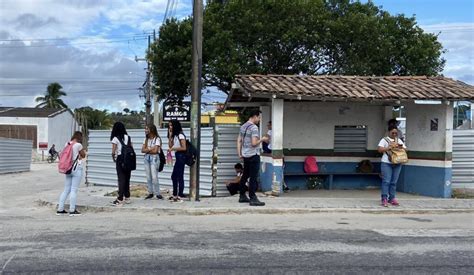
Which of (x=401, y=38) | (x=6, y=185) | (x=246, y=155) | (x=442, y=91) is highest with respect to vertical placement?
(x=401, y=38)

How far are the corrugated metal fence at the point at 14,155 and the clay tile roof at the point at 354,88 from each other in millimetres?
14617

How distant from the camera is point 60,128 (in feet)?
189

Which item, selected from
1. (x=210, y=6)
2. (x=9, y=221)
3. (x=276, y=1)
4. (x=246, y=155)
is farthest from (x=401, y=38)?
(x=9, y=221)

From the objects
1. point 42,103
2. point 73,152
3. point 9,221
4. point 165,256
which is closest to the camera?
point 165,256

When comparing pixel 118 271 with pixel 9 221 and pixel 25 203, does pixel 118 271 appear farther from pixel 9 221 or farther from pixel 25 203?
pixel 25 203

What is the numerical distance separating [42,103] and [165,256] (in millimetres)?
73992

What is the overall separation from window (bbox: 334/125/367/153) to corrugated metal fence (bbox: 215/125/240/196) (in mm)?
2713

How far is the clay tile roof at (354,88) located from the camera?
38.3ft

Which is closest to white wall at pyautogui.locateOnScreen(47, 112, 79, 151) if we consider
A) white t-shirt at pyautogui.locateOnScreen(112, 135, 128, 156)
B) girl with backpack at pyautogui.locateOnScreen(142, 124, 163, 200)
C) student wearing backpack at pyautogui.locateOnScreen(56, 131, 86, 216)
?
girl with backpack at pyautogui.locateOnScreen(142, 124, 163, 200)

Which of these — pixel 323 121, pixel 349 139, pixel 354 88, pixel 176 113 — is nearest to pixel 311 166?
pixel 323 121

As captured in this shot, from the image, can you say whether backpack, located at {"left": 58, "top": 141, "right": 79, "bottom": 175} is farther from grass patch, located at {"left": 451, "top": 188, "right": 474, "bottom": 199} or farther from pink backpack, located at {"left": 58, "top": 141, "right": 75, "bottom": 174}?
grass patch, located at {"left": 451, "top": 188, "right": 474, "bottom": 199}

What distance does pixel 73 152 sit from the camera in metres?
10.1

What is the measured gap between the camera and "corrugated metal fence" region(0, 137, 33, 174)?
22.9m

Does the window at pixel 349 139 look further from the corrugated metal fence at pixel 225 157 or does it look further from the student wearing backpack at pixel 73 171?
the student wearing backpack at pixel 73 171
